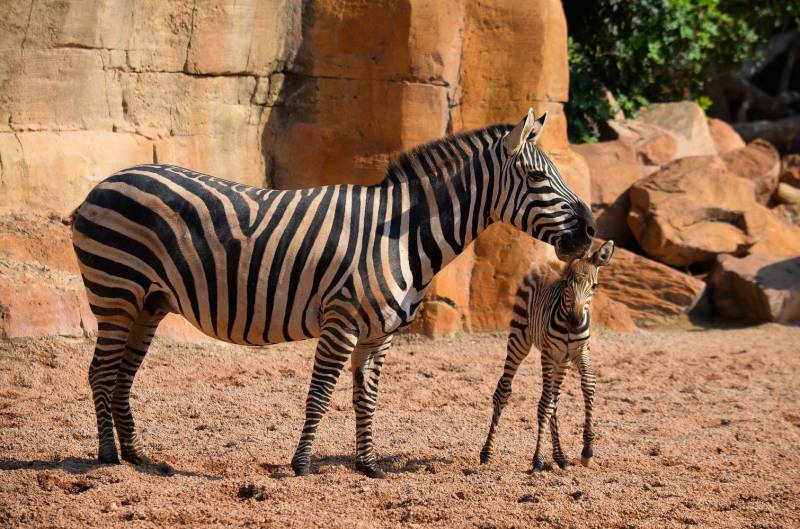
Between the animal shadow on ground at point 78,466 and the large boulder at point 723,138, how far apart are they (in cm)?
1471

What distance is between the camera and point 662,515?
20.8 feet

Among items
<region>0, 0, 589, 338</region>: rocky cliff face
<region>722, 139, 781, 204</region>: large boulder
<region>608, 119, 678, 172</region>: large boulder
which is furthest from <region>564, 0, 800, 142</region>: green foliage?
<region>0, 0, 589, 338</region>: rocky cliff face

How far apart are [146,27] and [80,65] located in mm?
826

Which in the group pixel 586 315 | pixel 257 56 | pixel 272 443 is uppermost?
pixel 257 56

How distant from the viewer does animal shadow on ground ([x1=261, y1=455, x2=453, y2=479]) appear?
708 centimetres

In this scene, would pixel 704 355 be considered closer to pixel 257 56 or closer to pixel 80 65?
pixel 257 56

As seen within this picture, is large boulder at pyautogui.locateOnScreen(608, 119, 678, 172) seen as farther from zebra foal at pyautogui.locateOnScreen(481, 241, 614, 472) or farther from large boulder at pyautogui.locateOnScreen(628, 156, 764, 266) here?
zebra foal at pyautogui.locateOnScreen(481, 241, 614, 472)

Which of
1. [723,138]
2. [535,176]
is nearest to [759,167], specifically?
[723,138]

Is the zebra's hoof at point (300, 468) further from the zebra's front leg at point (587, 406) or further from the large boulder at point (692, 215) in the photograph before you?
the large boulder at point (692, 215)

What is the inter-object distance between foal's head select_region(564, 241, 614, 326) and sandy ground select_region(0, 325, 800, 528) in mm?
1174

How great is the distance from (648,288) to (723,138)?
6945mm

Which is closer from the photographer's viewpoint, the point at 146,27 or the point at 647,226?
the point at 146,27

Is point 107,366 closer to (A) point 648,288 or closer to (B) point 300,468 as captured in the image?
(B) point 300,468

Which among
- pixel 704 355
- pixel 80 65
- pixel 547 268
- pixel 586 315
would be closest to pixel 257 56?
pixel 80 65
